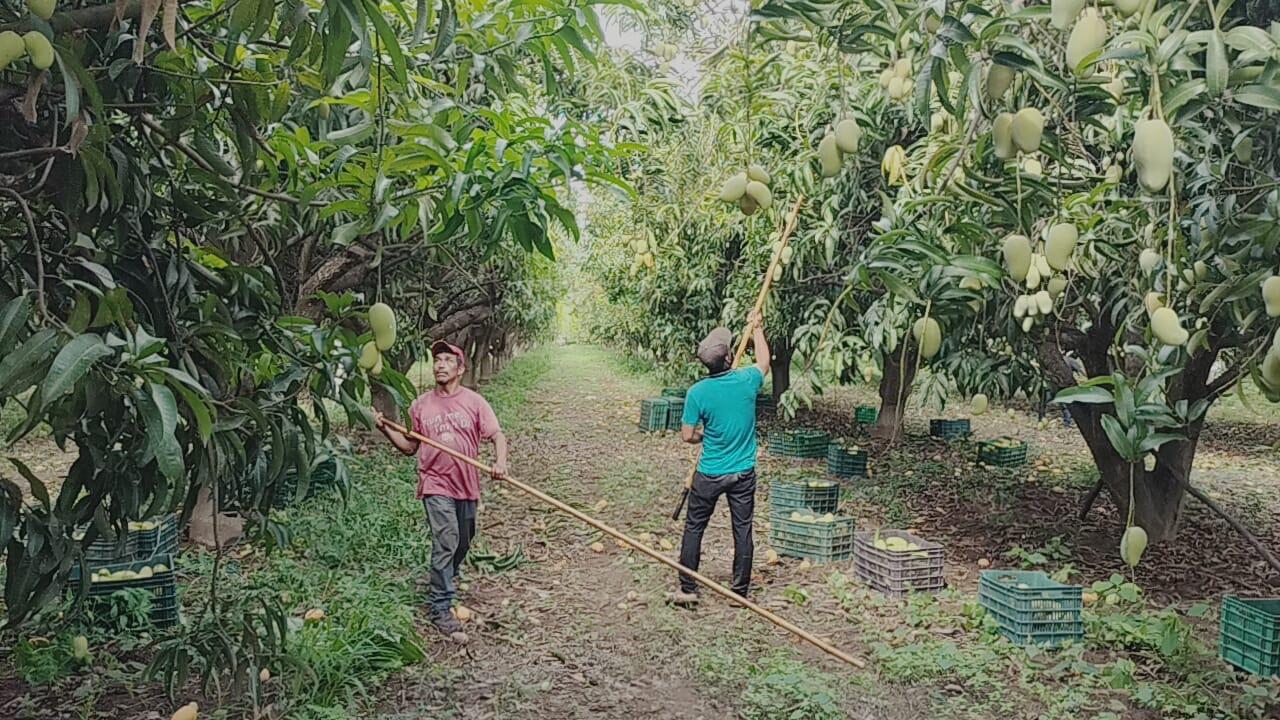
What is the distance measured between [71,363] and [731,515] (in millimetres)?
4078

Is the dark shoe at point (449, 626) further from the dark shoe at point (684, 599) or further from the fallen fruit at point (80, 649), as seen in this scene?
the fallen fruit at point (80, 649)

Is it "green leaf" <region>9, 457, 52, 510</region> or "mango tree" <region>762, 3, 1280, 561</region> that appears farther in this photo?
"green leaf" <region>9, 457, 52, 510</region>

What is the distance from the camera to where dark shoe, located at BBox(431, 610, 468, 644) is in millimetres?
4438

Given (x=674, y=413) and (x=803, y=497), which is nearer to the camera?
(x=803, y=497)

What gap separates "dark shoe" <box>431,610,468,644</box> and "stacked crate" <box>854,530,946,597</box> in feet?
7.86

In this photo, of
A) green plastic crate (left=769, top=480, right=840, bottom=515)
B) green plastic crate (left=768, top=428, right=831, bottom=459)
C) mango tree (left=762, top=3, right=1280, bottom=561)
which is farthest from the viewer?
green plastic crate (left=768, top=428, right=831, bottom=459)

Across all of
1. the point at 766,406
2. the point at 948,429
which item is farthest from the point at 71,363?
the point at 766,406

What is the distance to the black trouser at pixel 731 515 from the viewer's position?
4918 millimetres

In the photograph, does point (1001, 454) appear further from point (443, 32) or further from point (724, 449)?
point (443, 32)

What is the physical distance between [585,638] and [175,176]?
301 cm

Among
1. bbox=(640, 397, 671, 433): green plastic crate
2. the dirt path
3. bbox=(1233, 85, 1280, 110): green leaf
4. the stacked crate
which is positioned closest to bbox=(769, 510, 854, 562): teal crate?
the dirt path

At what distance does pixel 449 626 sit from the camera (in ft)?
14.8

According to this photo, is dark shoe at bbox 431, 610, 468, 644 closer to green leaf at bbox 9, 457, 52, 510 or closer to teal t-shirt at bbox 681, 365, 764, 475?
teal t-shirt at bbox 681, 365, 764, 475

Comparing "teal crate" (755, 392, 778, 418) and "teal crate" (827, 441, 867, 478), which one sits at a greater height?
"teal crate" (827, 441, 867, 478)
